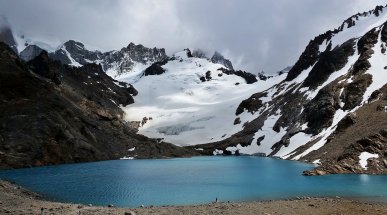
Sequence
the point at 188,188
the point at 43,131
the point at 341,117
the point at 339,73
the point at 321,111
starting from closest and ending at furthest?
the point at 188,188
the point at 43,131
the point at 341,117
the point at 321,111
the point at 339,73

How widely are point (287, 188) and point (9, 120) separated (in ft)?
278

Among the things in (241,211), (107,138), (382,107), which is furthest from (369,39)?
(241,211)

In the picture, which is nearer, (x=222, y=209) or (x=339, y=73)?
(x=222, y=209)

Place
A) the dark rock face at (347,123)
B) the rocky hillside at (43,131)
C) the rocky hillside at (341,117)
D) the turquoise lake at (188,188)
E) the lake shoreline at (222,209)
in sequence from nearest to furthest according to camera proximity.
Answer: the lake shoreline at (222,209)
the turquoise lake at (188,188)
the rocky hillside at (341,117)
the rocky hillside at (43,131)
the dark rock face at (347,123)

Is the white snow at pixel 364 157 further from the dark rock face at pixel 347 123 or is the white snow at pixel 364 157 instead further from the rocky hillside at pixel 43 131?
the rocky hillside at pixel 43 131

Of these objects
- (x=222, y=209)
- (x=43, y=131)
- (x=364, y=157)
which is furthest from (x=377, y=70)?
(x=222, y=209)

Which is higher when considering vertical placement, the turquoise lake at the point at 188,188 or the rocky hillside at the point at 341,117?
the rocky hillside at the point at 341,117

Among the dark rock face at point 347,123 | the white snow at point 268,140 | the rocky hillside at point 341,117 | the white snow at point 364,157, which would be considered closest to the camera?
the white snow at point 364,157

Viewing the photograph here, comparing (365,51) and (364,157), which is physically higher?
(365,51)

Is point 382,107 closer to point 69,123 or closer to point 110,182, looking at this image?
point 110,182

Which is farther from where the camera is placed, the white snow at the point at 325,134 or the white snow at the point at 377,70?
the white snow at the point at 377,70

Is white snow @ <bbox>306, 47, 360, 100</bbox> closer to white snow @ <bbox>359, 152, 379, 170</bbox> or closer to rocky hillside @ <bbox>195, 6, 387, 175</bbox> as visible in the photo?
rocky hillside @ <bbox>195, 6, 387, 175</bbox>

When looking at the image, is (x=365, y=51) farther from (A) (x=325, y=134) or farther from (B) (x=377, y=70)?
(A) (x=325, y=134)

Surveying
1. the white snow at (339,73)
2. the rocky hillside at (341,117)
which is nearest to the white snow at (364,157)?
the rocky hillside at (341,117)
